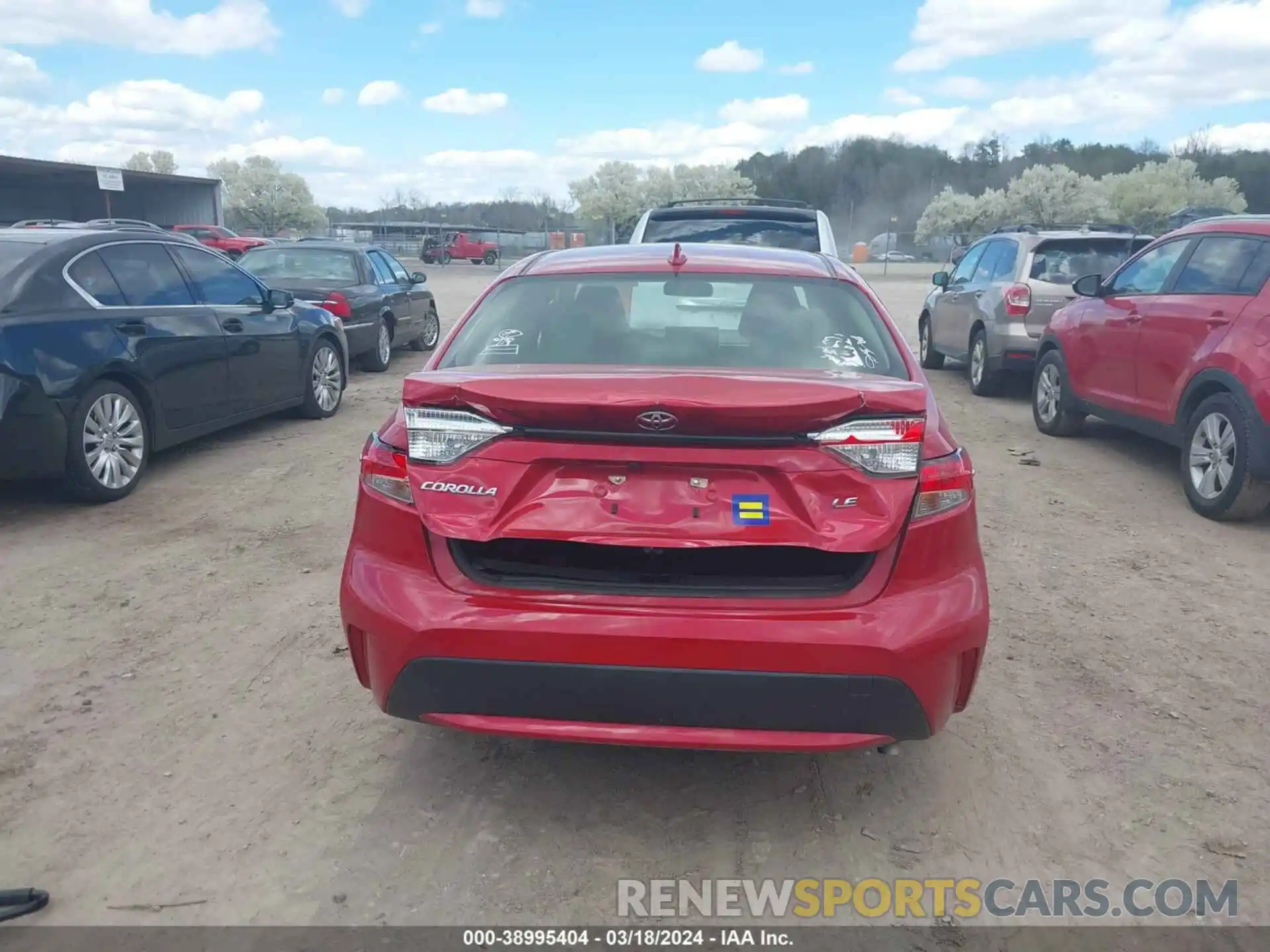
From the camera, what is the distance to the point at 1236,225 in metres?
6.55

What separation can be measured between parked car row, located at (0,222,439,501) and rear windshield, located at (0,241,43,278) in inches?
0.4

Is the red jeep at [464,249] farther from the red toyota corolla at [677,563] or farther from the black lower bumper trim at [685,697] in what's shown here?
the black lower bumper trim at [685,697]

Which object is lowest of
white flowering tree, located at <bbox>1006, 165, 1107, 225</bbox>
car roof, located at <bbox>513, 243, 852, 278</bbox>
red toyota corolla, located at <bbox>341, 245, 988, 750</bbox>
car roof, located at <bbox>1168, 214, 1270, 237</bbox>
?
red toyota corolla, located at <bbox>341, 245, 988, 750</bbox>

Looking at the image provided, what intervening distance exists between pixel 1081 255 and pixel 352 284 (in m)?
7.97

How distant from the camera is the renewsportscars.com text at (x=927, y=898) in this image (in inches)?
104

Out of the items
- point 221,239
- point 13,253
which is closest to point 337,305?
point 13,253

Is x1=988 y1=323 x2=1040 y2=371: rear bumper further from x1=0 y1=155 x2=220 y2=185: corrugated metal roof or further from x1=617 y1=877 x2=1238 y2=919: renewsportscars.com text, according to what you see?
x1=0 y1=155 x2=220 y2=185: corrugated metal roof

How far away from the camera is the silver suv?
910cm

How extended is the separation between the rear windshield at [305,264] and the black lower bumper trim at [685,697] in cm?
982

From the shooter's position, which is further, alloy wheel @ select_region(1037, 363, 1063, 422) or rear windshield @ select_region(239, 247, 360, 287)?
rear windshield @ select_region(239, 247, 360, 287)

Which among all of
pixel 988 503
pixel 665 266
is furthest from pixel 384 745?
pixel 988 503

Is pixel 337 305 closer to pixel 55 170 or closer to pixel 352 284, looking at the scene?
pixel 352 284

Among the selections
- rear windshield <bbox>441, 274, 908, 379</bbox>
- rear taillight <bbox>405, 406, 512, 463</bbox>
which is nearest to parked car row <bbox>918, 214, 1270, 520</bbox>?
rear windshield <bbox>441, 274, 908, 379</bbox>

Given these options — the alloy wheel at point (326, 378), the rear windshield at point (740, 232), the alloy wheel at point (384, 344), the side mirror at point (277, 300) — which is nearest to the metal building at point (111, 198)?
the alloy wheel at point (384, 344)
